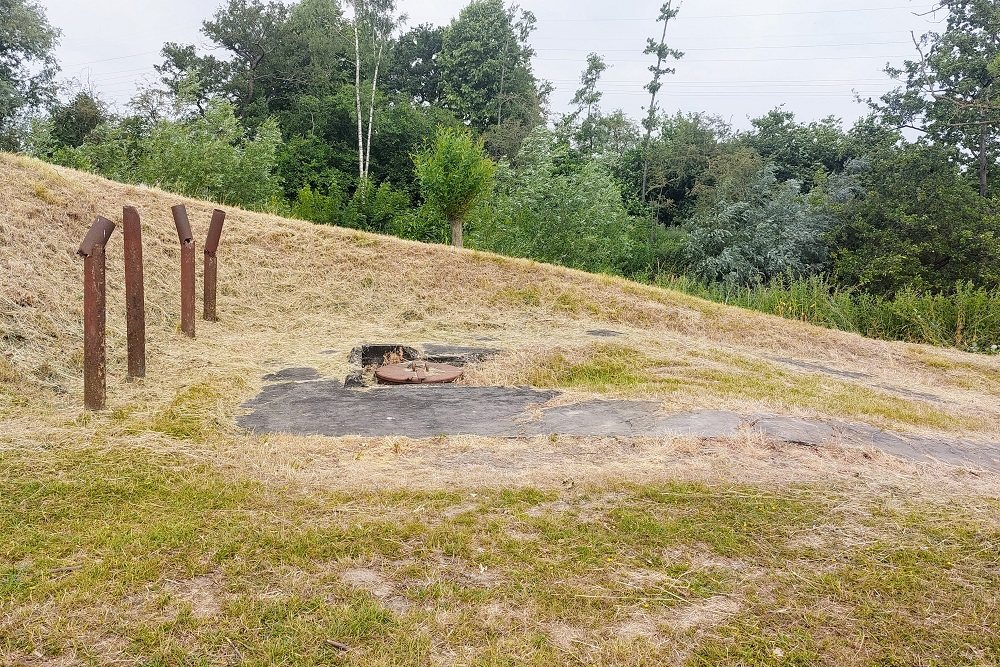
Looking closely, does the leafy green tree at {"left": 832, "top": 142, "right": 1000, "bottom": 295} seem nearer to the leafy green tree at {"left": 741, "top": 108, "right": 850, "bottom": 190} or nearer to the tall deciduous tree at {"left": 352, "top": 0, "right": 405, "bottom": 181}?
the leafy green tree at {"left": 741, "top": 108, "right": 850, "bottom": 190}

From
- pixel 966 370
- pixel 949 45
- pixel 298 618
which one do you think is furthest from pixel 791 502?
pixel 949 45

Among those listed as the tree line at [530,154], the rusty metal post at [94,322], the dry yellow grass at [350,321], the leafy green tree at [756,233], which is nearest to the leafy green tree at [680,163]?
the tree line at [530,154]

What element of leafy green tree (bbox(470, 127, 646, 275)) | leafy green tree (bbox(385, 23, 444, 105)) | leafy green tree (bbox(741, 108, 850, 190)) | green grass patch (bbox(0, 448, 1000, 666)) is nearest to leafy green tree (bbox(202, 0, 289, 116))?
leafy green tree (bbox(385, 23, 444, 105))

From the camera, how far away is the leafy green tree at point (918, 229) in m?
17.8

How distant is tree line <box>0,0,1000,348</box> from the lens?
60.0 ft

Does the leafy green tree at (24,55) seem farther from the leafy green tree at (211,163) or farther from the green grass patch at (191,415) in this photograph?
the green grass patch at (191,415)

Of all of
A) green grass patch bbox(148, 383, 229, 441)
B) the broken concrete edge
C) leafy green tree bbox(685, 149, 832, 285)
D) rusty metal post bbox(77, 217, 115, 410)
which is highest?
leafy green tree bbox(685, 149, 832, 285)

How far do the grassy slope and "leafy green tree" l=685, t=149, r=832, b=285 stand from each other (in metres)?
15.9

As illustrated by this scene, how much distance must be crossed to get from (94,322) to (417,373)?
2.52 meters

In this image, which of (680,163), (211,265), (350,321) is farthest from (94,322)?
(680,163)

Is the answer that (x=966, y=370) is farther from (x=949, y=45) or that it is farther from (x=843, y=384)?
(x=949, y=45)

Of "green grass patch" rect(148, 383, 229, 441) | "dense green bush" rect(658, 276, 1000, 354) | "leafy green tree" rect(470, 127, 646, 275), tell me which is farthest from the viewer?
"leafy green tree" rect(470, 127, 646, 275)

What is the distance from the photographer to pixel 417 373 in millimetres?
5910

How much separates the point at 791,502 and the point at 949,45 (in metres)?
22.7
